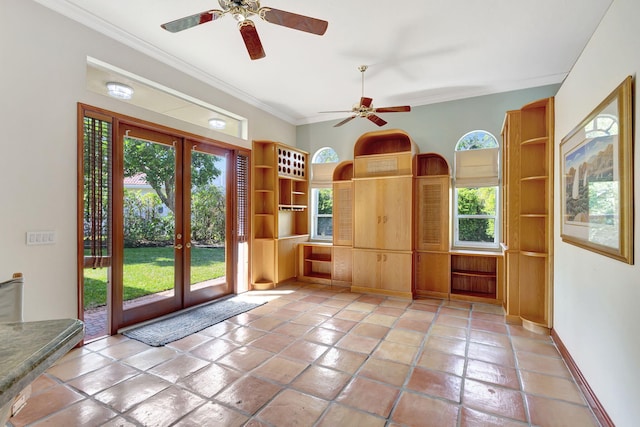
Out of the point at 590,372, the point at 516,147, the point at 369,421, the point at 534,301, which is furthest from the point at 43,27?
the point at 534,301

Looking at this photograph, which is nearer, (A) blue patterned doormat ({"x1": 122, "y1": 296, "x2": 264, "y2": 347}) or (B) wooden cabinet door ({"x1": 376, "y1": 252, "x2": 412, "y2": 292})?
(A) blue patterned doormat ({"x1": 122, "y1": 296, "x2": 264, "y2": 347})

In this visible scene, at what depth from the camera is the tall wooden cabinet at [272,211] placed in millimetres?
5312

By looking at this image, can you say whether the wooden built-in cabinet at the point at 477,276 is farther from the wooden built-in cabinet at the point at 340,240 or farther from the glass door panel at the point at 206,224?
the glass door panel at the point at 206,224

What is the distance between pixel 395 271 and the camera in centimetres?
489

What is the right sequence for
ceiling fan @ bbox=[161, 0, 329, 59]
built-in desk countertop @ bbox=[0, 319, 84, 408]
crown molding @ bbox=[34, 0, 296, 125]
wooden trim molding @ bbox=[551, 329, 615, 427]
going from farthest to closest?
crown molding @ bbox=[34, 0, 296, 125]
ceiling fan @ bbox=[161, 0, 329, 59]
wooden trim molding @ bbox=[551, 329, 615, 427]
built-in desk countertop @ bbox=[0, 319, 84, 408]

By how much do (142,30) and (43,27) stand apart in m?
0.82

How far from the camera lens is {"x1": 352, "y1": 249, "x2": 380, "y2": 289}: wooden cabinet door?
5035 mm

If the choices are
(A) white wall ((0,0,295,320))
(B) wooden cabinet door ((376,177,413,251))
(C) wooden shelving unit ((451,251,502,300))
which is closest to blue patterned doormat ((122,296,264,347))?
(A) white wall ((0,0,295,320))

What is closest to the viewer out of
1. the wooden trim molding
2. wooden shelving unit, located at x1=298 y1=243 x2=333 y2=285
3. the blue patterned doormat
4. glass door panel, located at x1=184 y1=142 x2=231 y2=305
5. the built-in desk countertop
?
the built-in desk countertop

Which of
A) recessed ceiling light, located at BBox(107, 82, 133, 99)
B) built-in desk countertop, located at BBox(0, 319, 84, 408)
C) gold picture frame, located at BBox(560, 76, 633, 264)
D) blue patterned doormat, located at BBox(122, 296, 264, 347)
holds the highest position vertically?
recessed ceiling light, located at BBox(107, 82, 133, 99)

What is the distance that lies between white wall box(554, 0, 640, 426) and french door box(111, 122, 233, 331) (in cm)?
426

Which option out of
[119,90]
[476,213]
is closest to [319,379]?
[119,90]

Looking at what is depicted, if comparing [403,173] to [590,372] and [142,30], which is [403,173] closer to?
[590,372]

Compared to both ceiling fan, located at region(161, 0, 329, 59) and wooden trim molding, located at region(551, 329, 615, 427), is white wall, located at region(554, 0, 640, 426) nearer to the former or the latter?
wooden trim molding, located at region(551, 329, 615, 427)
